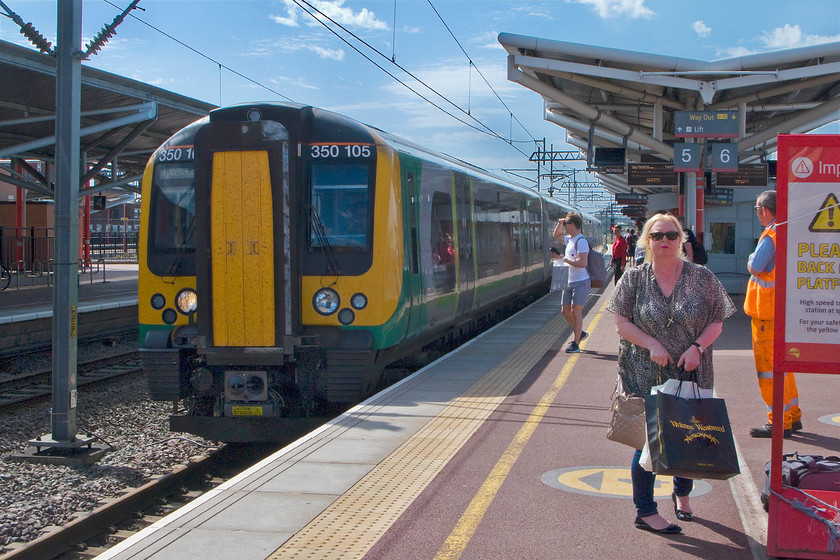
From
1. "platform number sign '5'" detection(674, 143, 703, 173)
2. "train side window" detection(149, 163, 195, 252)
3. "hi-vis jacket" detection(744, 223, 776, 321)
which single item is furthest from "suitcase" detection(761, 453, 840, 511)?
"platform number sign '5'" detection(674, 143, 703, 173)

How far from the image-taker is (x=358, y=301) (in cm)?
777

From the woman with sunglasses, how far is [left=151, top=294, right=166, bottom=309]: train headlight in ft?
14.9

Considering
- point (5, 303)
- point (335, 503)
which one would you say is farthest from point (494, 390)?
point (5, 303)

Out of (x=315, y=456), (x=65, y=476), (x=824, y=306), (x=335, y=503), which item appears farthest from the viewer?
(x=65, y=476)

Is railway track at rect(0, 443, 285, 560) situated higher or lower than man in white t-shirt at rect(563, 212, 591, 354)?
lower

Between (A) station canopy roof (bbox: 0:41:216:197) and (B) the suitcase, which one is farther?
(A) station canopy roof (bbox: 0:41:216:197)

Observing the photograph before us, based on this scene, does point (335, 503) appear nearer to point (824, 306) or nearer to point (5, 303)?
point (824, 306)

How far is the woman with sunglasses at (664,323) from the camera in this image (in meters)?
4.56

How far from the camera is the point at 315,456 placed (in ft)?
19.9

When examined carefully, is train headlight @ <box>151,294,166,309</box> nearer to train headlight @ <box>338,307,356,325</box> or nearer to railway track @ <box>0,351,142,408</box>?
train headlight @ <box>338,307,356,325</box>

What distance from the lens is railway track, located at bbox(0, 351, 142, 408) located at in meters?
11.1

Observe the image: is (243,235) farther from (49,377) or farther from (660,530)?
(49,377)

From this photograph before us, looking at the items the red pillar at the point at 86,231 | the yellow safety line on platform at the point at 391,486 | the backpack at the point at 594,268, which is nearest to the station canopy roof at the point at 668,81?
the backpack at the point at 594,268

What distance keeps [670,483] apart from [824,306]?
1804 millimetres
